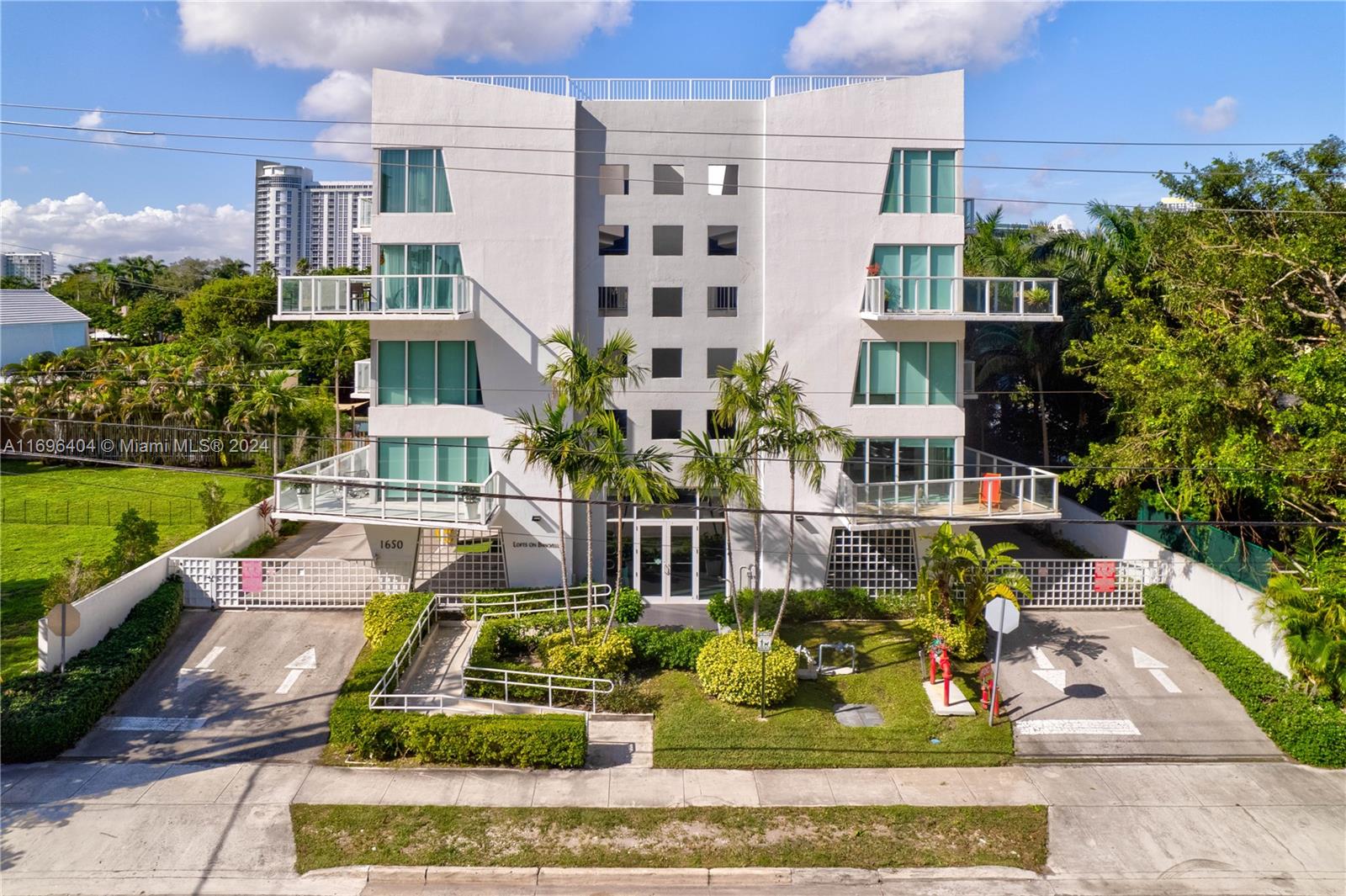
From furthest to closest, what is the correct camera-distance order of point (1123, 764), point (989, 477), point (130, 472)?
point (130, 472), point (989, 477), point (1123, 764)

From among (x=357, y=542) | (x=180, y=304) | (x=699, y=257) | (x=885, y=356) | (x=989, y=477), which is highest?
(x=180, y=304)

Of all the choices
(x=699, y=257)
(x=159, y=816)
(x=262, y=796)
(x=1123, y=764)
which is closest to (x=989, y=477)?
(x=1123, y=764)

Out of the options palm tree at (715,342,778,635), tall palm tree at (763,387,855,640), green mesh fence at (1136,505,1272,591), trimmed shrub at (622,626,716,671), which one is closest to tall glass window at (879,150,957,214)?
palm tree at (715,342,778,635)

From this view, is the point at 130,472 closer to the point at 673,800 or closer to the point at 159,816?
the point at 159,816

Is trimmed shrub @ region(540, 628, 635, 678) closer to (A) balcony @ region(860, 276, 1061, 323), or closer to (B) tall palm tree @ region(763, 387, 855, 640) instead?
(B) tall palm tree @ region(763, 387, 855, 640)

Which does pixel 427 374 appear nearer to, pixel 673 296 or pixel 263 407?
pixel 673 296
